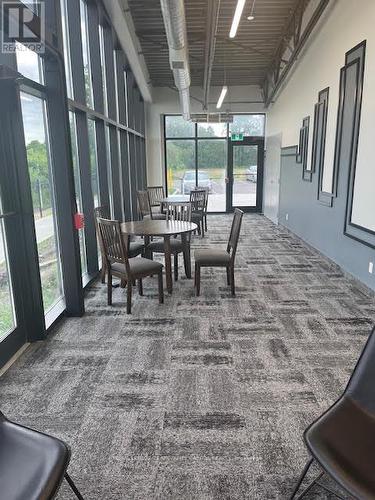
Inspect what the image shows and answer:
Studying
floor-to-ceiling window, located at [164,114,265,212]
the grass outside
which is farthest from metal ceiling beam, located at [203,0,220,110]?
the grass outside

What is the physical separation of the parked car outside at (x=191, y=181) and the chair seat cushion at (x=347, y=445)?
357 inches

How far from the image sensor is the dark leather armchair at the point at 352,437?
1181mm

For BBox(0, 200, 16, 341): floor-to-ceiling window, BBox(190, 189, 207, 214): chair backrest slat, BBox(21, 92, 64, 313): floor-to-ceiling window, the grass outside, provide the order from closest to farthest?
BBox(0, 200, 16, 341): floor-to-ceiling window → BBox(21, 92, 64, 313): floor-to-ceiling window → BBox(190, 189, 207, 214): chair backrest slat → the grass outside

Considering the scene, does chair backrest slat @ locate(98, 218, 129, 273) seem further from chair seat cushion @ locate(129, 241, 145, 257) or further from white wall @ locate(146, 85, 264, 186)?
white wall @ locate(146, 85, 264, 186)

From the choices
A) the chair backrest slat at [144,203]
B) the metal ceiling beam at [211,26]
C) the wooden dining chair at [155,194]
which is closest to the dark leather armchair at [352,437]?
the metal ceiling beam at [211,26]

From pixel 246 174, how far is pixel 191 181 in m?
1.59

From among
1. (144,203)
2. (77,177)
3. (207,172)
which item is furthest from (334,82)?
(207,172)

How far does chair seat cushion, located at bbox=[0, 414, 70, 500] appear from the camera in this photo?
114cm

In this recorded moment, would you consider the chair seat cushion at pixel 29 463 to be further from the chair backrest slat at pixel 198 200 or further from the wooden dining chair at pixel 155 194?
the wooden dining chair at pixel 155 194

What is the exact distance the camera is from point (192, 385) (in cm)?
234

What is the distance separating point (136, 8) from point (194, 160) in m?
4.94

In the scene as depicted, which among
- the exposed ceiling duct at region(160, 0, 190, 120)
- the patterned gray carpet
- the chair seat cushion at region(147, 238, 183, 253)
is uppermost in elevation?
the exposed ceiling duct at region(160, 0, 190, 120)

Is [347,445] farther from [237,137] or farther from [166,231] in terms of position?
[237,137]

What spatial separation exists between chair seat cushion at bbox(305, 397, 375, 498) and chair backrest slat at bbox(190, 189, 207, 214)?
17.4ft
